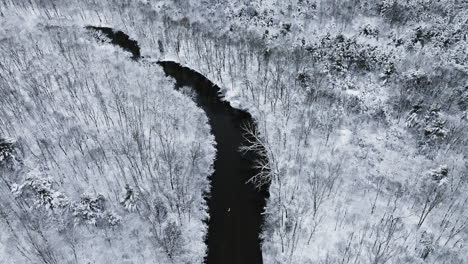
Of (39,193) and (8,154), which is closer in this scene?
(39,193)

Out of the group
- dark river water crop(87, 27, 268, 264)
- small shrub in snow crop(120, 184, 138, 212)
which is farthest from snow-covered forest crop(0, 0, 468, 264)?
dark river water crop(87, 27, 268, 264)

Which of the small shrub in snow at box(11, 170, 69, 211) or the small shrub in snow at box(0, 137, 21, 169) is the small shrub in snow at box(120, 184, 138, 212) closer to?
the small shrub in snow at box(11, 170, 69, 211)

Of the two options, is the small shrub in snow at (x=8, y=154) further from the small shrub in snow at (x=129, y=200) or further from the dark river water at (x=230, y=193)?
the dark river water at (x=230, y=193)

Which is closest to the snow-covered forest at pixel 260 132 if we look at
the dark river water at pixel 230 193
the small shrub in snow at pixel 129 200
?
the small shrub in snow at pixel 129 200

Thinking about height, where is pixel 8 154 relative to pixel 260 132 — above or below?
above

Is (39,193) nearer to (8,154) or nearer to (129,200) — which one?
(8,154)

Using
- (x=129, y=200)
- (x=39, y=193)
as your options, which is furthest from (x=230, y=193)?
(x=39, y=193)

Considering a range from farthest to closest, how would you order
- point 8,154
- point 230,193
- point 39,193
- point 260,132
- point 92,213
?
point 260,132
point 230,193
point 8,154
point 39,193
point 92,213
